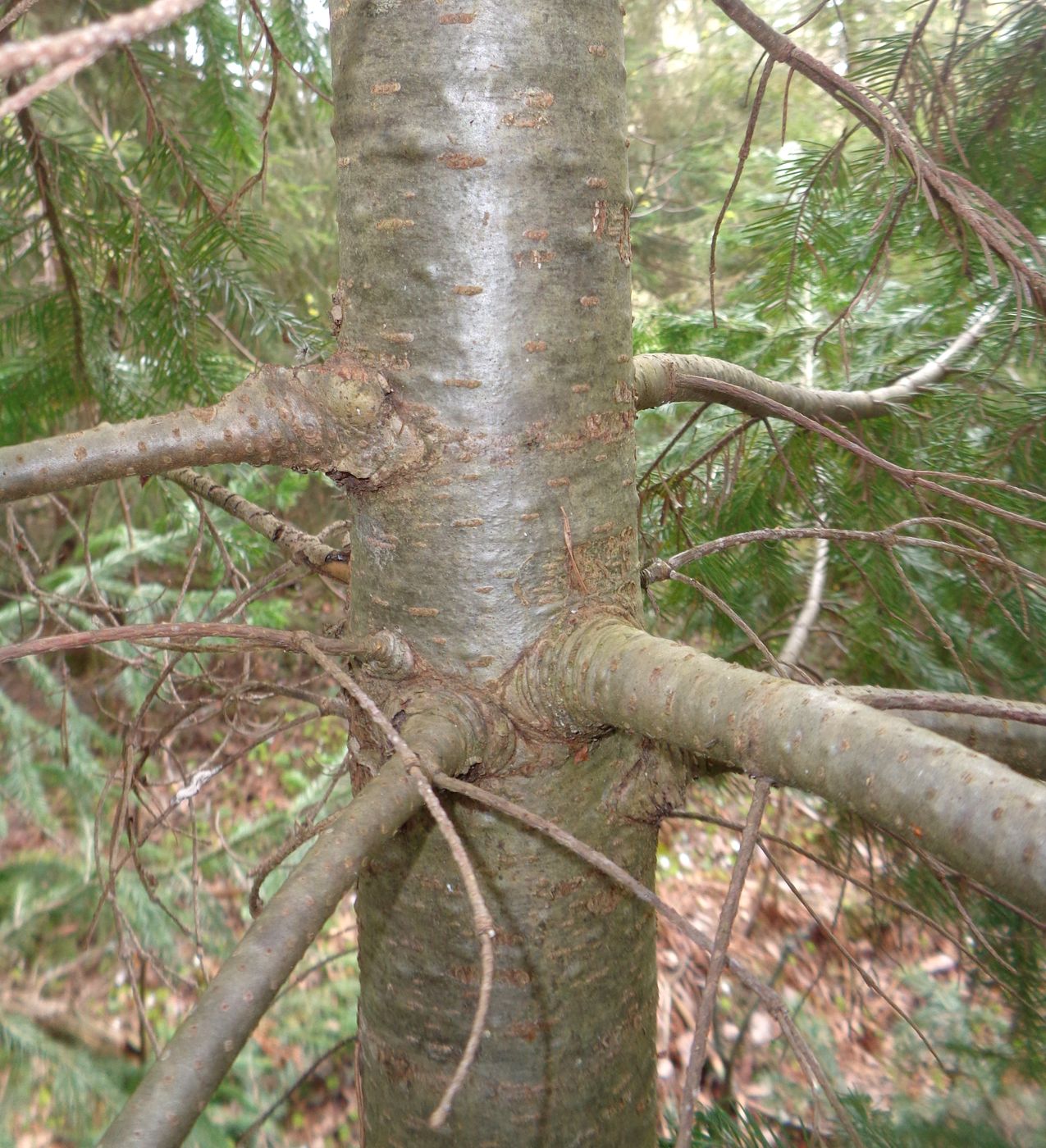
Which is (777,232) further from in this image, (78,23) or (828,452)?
(78,23)

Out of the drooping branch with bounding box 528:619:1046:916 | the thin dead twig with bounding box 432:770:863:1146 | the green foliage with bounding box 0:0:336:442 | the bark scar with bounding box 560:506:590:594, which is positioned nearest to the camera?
the drooping branch with bounding box 528:619:1046:916

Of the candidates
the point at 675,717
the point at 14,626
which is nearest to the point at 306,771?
the point at 14,626

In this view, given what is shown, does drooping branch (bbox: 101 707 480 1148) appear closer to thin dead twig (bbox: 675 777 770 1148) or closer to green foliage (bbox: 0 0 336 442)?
thin dead twig (bbox: 675 777 770 1148)

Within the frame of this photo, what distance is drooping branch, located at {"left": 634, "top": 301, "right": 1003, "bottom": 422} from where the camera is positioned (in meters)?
1.26

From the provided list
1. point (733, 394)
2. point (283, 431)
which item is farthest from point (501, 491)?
point (733, 394)

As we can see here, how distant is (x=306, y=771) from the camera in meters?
4.87

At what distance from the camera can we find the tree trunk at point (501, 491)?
0.96 m

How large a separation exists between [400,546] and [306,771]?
4100 millimetres

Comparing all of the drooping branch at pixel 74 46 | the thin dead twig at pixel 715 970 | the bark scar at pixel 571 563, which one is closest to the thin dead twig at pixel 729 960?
the thin dead twig at pixel 715 970

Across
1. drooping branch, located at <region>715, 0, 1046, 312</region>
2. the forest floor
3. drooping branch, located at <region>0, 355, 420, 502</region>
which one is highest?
drooping branch, located at <region>715, 0, 1046, 312</region>

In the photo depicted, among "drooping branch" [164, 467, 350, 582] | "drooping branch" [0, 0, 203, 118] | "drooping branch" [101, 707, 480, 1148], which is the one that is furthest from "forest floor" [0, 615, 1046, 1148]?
"drooping branch" [0, 0, 203, 118]

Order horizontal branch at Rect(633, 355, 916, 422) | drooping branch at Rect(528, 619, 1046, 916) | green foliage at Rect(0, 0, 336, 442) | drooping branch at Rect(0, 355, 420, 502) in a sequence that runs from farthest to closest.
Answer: green foliage at Rect(0, 0, 336, 442), horizontal branch at Rect(633, 355, 916, 422), drooping branch at Rect(0, 355, 420, 502), drooping branch at Rect(528, 619, 1046, 916)

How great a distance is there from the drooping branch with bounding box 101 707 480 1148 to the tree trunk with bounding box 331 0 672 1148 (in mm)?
194

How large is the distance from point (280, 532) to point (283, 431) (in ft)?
1.52
